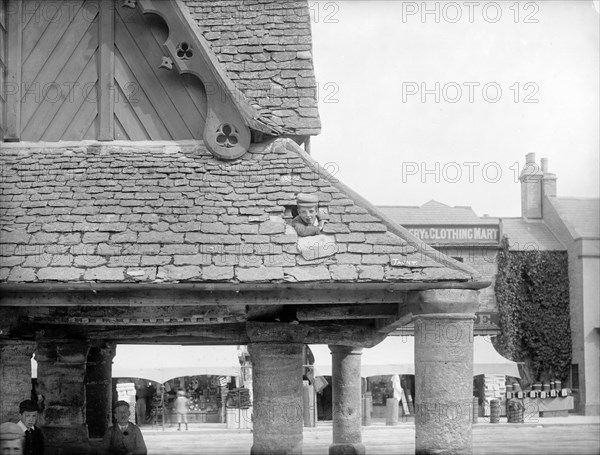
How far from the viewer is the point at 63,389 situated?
1304 centimetres

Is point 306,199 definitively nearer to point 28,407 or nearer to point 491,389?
point 28,407

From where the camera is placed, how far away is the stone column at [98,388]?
14.3 meters

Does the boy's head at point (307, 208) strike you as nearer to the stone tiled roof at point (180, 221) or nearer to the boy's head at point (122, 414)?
the stone tiled roof at point (180, 221)

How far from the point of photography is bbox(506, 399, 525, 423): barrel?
93.4 ft

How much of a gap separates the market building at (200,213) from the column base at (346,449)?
111 inches

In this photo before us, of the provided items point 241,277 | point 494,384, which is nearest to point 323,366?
point 494,384

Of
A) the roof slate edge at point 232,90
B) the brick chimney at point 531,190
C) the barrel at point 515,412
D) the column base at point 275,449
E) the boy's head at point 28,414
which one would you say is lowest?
the barrel at point 515,412

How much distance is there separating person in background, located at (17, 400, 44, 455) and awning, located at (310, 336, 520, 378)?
55.9ft

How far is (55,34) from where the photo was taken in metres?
11.0

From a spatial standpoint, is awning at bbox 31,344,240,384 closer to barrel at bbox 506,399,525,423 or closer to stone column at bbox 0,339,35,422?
barrel at bbox 506,399,525,423

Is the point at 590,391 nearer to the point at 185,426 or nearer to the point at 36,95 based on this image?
the point at 185,426

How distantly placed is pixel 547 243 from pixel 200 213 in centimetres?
2708

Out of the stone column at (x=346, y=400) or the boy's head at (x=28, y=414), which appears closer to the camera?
the boy's head at (x=28, y=414)

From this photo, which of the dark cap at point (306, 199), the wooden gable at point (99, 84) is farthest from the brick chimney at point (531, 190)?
the dark cap at point (306, 199)
